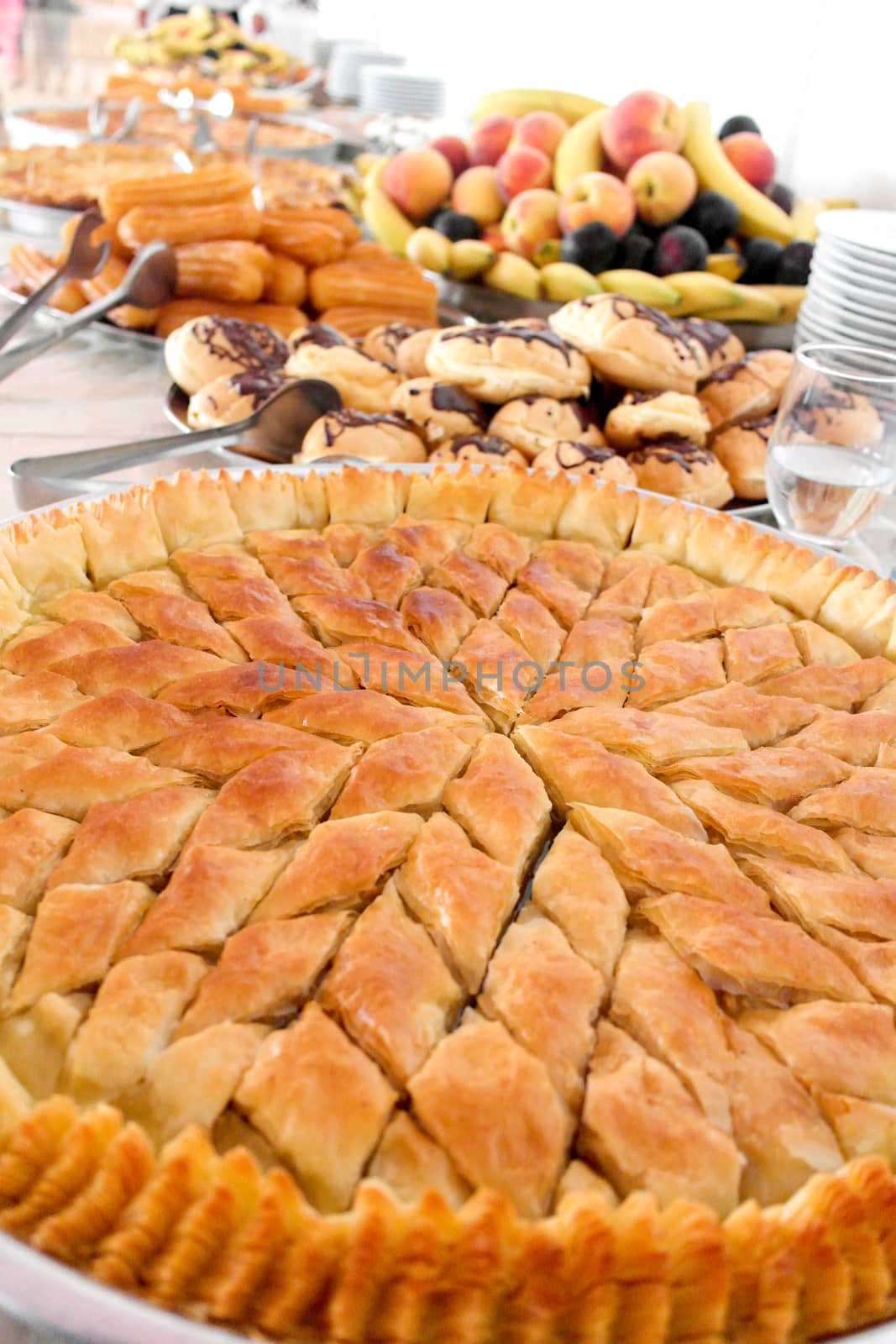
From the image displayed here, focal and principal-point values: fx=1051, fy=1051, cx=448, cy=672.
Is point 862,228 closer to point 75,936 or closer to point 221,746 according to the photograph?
point 221,746

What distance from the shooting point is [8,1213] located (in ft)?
2.02

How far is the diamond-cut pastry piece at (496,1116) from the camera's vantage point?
0.66 metres

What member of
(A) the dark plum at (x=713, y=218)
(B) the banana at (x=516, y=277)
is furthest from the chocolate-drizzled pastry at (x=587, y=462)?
(A) the dark plum at (x=713, y=218)

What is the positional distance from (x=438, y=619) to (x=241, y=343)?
1016 millimetres

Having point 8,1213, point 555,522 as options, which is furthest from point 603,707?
point 8,1213

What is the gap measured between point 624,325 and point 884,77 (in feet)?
7.55

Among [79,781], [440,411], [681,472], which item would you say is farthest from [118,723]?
[681,472]

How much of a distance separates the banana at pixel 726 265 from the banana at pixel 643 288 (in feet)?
0.80

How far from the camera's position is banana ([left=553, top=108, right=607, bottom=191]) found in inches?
113

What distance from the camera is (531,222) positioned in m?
2.70

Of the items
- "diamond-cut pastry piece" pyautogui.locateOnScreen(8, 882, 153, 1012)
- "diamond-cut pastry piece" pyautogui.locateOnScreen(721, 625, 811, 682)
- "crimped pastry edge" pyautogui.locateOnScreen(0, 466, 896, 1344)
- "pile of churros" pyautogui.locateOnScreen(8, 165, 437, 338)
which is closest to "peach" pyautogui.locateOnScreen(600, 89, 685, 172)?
"pile of churros" pyautogui.locateOnScreen(8, 165, 437, 338)

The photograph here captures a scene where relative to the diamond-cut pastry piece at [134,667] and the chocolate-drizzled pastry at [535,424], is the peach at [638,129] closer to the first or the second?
the chocolate-drizzled pastry at [535,424]

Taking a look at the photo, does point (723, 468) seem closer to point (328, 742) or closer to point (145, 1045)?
point (328, 742)

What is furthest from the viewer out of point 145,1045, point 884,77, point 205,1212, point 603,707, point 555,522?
point 884,77
